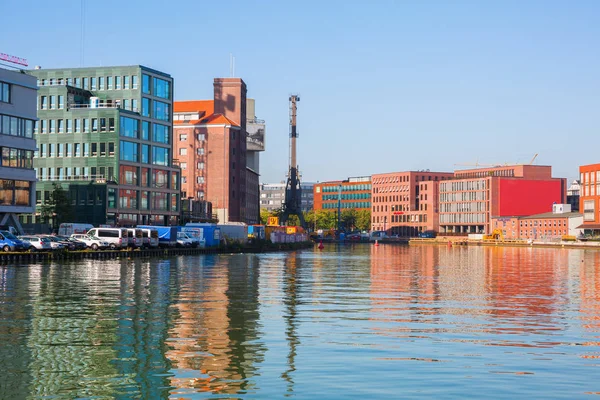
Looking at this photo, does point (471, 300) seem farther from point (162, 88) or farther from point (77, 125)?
point (162, 88)

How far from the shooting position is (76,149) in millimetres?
153000

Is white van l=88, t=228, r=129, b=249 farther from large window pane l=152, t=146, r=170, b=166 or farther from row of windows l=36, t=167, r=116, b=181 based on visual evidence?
large window pane l=152, t=146, r=170, b=166

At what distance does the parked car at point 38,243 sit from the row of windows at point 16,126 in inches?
832

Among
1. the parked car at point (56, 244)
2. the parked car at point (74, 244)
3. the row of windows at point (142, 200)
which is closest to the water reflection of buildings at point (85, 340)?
the parked car at point (56, 244)

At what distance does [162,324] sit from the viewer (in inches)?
1415

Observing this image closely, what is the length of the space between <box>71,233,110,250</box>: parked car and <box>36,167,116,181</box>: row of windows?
1674 inches

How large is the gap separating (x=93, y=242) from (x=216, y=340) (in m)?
80.4

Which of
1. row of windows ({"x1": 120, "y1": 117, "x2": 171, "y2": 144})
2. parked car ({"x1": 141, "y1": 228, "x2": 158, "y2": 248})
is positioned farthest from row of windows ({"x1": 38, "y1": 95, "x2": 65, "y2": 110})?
parked car ({"x1": 141, "y1": 228, "x2": 158, "y2": 248})

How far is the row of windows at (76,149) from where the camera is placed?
151875 mm

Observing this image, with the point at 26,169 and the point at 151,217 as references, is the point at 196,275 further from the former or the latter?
the point at 151,217

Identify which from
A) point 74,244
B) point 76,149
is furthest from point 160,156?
point 74,244


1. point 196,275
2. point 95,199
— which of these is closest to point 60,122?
point 95,199

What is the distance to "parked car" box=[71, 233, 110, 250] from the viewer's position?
108062 millimetres

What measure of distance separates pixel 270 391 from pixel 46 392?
570 cm
